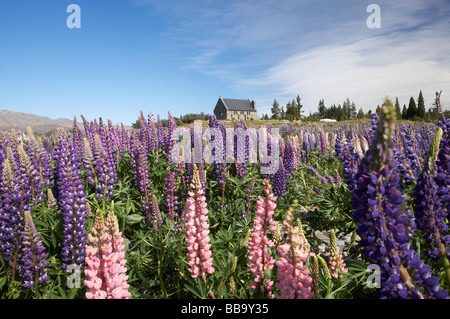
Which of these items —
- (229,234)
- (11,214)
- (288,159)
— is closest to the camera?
(11,214)

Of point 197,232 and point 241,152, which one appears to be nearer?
point 197,232

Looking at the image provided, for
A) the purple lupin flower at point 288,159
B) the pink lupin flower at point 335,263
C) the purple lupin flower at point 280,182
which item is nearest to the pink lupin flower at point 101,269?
the pink lupin flower at point 335,263

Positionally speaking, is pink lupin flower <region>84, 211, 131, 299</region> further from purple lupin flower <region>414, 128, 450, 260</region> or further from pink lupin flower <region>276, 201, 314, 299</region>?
purple lupin flower <region>414, 128, 450, 260</region>

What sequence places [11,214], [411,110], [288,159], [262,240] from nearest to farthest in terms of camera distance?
[262,240], [11,214], [288,159], [411,110]

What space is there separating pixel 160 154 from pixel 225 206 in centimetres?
259

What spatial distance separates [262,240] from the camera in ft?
7.47

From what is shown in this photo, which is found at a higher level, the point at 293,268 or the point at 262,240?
the point at 262,240

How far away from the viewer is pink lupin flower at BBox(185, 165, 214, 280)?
93.6 inches

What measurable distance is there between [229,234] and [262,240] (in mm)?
1450

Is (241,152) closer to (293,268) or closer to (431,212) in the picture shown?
(431,212)

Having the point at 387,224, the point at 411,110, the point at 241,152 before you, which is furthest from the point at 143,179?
the point at 411,110
